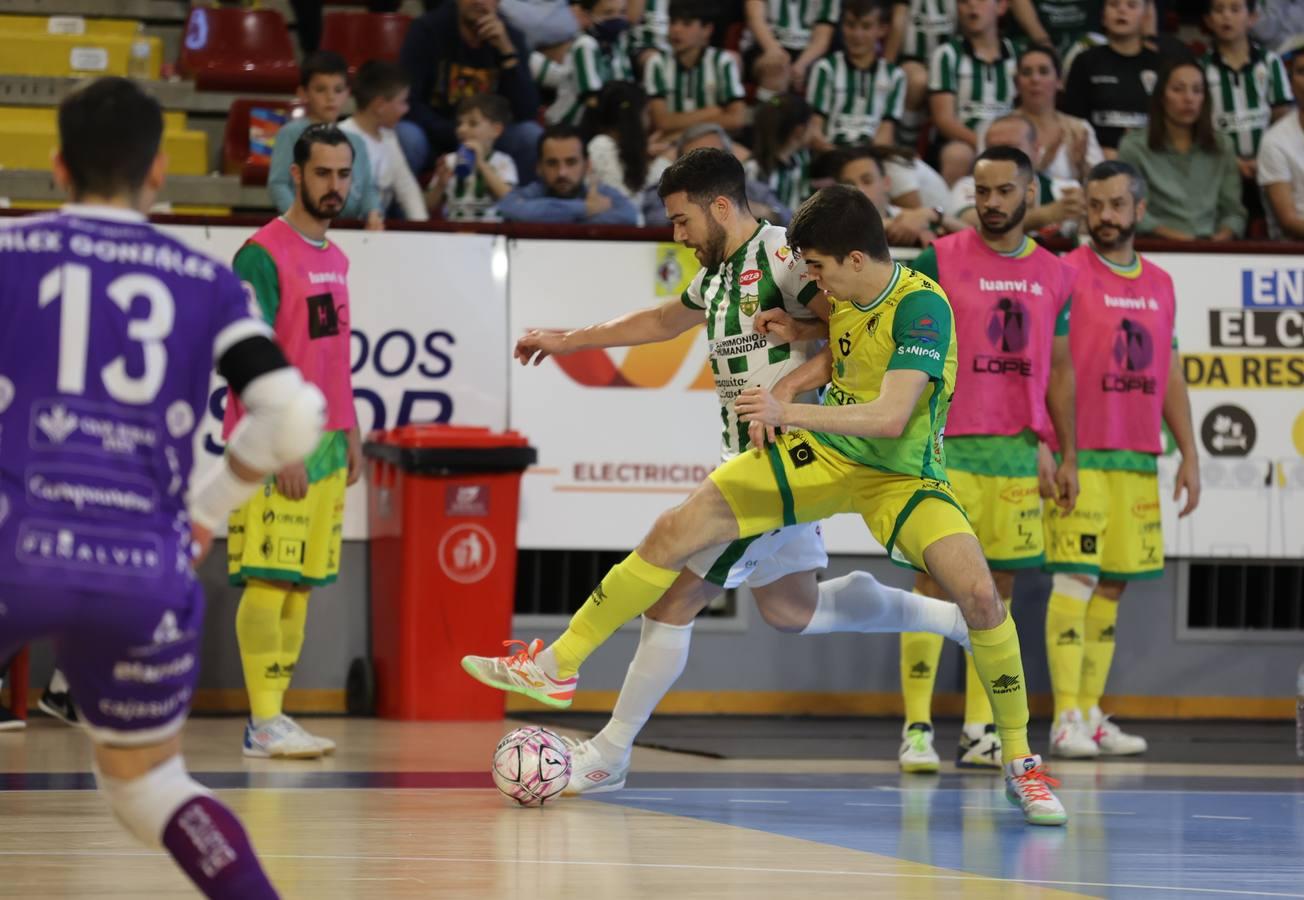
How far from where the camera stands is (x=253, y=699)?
816 cm

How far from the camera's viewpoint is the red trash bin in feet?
31.3

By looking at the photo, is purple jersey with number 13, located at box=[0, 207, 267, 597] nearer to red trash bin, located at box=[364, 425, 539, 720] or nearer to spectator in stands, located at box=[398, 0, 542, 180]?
red trash bin, located at box=[364, 425, 539, 720]

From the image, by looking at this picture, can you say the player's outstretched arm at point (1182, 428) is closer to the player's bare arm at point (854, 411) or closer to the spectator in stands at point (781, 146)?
the spectator in stands at point (781, 146)

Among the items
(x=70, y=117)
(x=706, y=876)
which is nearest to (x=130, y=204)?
(x=70, y=117)

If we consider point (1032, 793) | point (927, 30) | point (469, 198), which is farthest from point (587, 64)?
point (1032, 793)

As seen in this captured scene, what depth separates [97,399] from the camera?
359cm

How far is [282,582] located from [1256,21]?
8.72 m

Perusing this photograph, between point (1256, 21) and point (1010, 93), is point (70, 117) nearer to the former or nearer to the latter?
point (1010, 93)

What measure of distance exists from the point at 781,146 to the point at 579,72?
154cm

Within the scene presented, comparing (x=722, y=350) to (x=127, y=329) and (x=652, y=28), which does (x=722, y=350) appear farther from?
(x=652, y=28)

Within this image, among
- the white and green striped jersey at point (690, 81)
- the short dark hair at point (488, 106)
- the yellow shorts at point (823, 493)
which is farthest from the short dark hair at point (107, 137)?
the white and green striped jersey at point (690, 81)

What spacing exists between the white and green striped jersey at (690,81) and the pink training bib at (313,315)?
431cm

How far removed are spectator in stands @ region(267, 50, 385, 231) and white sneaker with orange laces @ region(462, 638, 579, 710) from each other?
152 inches

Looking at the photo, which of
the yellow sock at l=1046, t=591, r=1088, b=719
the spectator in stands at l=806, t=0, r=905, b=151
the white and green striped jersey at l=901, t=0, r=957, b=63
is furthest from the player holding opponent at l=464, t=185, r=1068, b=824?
the white and green striped jersey at l=901, t=0, r=957, b=63
